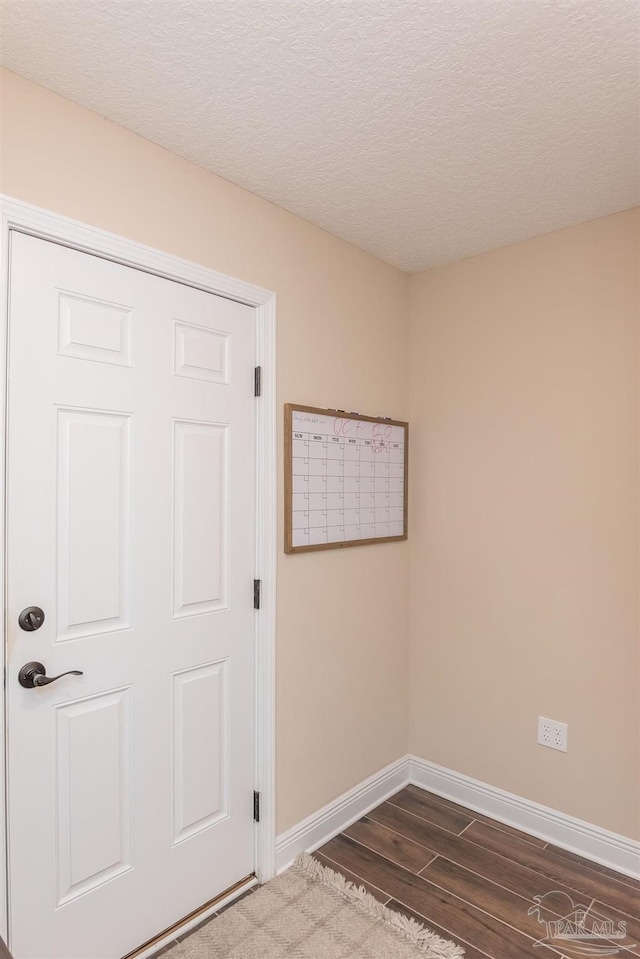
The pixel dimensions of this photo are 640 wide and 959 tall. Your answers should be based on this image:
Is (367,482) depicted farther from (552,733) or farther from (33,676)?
(33,676)

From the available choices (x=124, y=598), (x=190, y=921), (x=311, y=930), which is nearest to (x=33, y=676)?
(x=124, y=598)

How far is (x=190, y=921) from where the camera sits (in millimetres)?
1884

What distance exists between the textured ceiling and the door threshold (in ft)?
8.09

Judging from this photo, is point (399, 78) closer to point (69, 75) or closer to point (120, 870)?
point (69, 75)

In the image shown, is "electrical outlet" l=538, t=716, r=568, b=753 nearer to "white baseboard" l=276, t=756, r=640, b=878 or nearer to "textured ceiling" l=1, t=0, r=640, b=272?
"white baseboard" l=276, t=756, r=640, b=878

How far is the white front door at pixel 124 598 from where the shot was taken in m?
1.55

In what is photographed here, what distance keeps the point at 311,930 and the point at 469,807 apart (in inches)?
40.7

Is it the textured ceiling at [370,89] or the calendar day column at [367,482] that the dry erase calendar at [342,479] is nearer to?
the calendar day column at [367,482]

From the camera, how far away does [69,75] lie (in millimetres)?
1501

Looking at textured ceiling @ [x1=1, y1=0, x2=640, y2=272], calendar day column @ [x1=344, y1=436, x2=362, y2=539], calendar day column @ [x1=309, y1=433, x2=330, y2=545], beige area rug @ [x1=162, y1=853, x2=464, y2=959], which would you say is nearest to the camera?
textured ceiling @ [x1=1, y1=0, x2=640, y2=272]

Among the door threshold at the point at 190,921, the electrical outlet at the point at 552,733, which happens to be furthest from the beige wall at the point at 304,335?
the electrical outlet at the point at 552,733

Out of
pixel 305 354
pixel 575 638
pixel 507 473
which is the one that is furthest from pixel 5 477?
pixel 575 638

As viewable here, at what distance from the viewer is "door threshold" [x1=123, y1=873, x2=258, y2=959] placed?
1.77 metres

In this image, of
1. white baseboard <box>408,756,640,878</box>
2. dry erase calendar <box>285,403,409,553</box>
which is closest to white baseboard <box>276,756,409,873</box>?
white baseboard <box>408,756,640,878</box>
